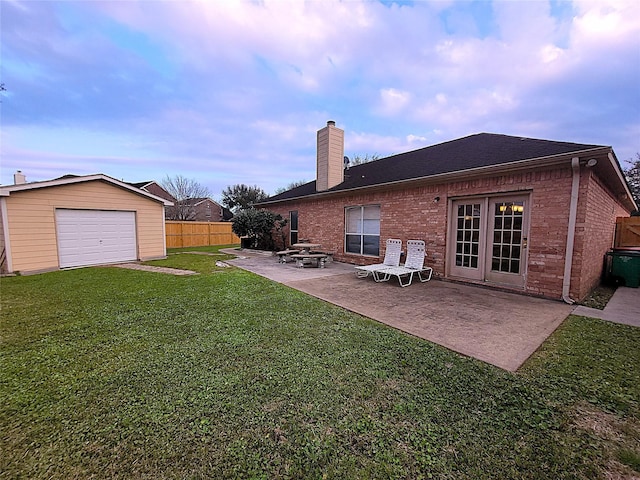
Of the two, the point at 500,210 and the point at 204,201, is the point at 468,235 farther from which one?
the point at 204,201

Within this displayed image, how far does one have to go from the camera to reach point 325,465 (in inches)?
67.1

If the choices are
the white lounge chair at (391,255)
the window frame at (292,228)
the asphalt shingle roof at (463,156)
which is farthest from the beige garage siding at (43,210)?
the white lounge chair at (391,255)

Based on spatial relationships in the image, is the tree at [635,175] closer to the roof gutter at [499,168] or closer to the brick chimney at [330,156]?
the brick chimney at [330,156]

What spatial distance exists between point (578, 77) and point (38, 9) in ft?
55.7

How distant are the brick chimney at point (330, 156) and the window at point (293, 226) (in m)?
2.14

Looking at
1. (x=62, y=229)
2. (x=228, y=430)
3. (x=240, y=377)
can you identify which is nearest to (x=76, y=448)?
(x=228, y=430)

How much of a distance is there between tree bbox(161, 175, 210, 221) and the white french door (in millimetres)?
26223

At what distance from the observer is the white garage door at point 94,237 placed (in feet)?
31.9

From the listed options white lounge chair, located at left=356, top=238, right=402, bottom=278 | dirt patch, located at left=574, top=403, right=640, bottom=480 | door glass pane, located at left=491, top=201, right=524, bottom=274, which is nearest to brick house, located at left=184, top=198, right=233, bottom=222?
white lounge chair, located at left=356, top=238, right=402, bottom=278

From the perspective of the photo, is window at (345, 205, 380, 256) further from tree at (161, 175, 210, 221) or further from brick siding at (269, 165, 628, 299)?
tree at (161, 175, 210, 221)

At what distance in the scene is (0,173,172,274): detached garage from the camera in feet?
28.3

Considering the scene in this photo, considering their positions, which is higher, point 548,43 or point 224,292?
point 548,43

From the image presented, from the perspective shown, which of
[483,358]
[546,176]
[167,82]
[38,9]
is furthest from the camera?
[167,82]

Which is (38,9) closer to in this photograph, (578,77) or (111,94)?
(111,94)
